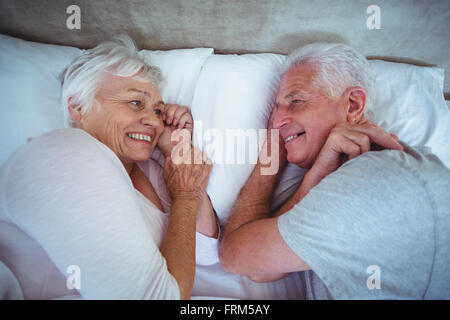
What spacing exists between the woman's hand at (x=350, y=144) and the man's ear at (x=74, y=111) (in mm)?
776

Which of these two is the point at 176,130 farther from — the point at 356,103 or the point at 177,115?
the point at 356,103

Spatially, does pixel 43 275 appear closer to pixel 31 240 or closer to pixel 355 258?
pixel 31 240

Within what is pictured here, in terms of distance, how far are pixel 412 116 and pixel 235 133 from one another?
708 millimetres

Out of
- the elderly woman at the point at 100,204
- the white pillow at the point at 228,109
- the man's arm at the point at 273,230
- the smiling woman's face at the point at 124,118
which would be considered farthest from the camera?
the white pillow at the point at 228,109

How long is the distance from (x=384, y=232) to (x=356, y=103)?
442 mm

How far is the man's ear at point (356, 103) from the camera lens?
2.35 feet

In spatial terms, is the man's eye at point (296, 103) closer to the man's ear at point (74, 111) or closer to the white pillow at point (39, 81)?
the white pillow at point (39, 81)

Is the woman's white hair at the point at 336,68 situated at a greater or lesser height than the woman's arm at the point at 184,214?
greater

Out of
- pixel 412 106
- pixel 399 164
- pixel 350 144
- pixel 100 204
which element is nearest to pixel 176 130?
pixel 100 204

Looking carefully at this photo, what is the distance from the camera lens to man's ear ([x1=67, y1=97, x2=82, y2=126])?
71 cm

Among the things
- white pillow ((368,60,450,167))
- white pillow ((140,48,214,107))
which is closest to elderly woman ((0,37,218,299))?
white pillow ((140,48,214,107))

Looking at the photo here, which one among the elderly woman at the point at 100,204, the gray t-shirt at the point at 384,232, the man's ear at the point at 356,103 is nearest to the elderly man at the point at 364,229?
the gray t-shirt at the point at 384,232

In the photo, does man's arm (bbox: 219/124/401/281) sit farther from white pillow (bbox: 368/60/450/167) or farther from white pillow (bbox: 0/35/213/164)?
white pillow (bbox: 0/35/213/164)
